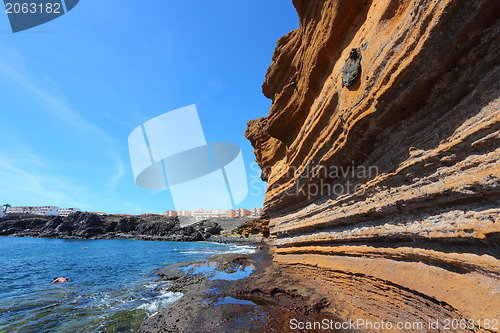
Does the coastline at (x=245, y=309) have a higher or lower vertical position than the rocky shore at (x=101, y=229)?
lower

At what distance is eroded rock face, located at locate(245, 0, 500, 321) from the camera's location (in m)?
3.48

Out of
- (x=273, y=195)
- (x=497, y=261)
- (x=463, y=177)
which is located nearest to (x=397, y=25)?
(x=463, y=177)

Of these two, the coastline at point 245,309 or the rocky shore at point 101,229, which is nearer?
the coastline at point 245,309

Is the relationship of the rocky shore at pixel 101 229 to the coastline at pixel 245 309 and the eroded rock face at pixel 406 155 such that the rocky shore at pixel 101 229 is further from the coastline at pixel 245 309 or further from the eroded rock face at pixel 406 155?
the eroded rock face at pixel 406 155

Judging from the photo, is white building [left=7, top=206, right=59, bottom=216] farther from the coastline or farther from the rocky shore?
the coastline

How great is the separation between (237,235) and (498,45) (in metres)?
62.3

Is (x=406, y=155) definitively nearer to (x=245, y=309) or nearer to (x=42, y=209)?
(x=245, y=309)

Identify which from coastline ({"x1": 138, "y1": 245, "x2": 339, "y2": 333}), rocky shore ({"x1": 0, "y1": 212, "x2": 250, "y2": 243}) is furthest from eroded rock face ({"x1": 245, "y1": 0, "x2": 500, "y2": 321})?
rocky shore ({"x1": 0, "y1": 212, "x2": 250, "y2": 243})

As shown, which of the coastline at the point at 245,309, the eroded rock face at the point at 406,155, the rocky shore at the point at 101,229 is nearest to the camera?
the eroded rock face at the point at 406,155

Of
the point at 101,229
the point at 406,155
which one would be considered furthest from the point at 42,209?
the point at 406,155

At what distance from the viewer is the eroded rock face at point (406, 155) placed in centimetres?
348

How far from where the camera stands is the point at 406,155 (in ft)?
16.3

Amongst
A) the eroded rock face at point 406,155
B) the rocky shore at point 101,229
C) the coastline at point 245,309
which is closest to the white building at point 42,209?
the rocky shore at point 101,229

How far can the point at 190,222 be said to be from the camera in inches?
3440
